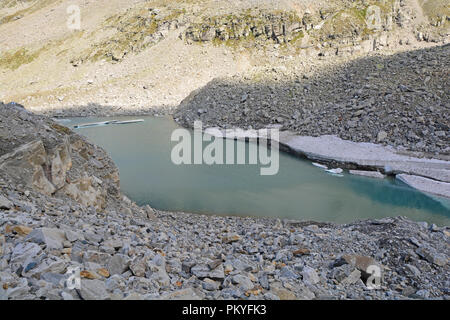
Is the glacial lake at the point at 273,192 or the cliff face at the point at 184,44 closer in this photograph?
the glacial lake at the point at 273,192

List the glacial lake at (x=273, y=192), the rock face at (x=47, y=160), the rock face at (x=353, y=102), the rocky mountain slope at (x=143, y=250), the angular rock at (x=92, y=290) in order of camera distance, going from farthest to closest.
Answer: the rock face at (x=353, y=102), the glacial lake at (x=273, y=192), the rock face at (x=47, y=160), the rocky mountain slope at (x=143, y=250), the angular rock at (x=92, y=290)

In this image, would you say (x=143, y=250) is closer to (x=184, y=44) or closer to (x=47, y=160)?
(x=47, y=160)

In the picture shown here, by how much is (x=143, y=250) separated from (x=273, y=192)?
1292cm

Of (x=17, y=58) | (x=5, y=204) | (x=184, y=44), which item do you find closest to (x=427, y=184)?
(x=5, y=204)

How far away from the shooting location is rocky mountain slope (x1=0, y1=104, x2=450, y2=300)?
4793mm

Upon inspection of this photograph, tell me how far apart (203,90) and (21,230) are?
38128mm

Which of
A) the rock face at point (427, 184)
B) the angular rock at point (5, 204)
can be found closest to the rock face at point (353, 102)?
the rock face at point (427, 184)

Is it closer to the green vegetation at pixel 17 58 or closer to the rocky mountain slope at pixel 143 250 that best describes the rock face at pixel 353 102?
the rocky mountain slope at pixel 143 250

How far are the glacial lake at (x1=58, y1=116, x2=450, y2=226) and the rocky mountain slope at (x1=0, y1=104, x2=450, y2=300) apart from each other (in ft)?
13.5

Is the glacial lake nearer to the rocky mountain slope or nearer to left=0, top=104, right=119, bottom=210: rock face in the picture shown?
the rocky mountain slope

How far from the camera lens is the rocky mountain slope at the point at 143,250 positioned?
15.7ft

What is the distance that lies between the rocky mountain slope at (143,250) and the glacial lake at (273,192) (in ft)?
13.5

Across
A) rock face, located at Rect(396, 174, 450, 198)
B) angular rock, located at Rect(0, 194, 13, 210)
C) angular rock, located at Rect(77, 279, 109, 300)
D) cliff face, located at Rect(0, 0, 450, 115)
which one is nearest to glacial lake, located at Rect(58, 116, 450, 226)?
rock face, located at Rect(396, 174, 450, 198)
